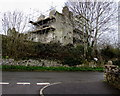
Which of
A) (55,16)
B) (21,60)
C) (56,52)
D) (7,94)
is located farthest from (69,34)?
(7,94)

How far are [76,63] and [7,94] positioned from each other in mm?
13972

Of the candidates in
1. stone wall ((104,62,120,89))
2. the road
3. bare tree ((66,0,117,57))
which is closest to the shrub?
bare tree ((66,0,117,57))

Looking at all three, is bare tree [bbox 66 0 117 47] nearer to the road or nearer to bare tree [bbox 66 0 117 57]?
bare tree [bbox 66 0 117 57]

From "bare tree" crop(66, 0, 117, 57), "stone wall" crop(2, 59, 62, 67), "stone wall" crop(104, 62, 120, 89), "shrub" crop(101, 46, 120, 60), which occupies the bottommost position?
"stone wall" crop(104, 62, 120, 89)

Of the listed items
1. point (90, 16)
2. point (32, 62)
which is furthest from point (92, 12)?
point (32, 62)

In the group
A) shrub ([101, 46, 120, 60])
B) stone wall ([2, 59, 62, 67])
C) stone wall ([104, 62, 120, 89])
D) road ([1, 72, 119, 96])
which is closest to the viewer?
road ([1, 72, 119, 96])

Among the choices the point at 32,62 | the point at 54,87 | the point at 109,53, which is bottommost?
the point at 54,87

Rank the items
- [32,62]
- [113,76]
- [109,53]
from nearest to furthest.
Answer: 1. [113,76]
2. [32,62]
3. [109,53]

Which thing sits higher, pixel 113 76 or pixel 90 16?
pixel 90 16

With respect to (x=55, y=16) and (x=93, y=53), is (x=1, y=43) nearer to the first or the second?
(x=93, y=53)

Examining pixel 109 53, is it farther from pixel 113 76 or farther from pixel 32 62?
pixel 113 76

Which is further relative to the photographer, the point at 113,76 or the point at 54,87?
the point at 113,76

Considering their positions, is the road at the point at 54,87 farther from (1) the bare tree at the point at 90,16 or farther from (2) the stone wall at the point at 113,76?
(1) the bare tree at the point at 90,16

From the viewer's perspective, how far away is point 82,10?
20.3 metres
